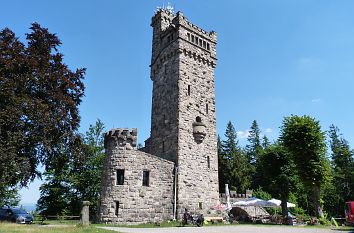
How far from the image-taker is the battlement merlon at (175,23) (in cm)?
2908

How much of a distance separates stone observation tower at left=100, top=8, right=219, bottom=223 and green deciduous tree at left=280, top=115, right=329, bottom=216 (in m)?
7.62

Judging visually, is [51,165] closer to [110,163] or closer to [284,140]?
[110,163]

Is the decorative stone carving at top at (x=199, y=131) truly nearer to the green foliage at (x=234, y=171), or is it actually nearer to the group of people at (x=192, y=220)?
the group of people at (x=192, y=220)

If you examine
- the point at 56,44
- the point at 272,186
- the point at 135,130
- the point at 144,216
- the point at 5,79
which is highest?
the point at 56,44

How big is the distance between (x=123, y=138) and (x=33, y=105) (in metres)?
6.59

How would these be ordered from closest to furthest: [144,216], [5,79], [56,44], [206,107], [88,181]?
[5,79], [144,216], [56,44], [206,107], [88,181]

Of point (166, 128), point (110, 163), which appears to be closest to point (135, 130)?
point (110, 163)

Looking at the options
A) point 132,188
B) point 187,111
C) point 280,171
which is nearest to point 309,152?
point 280,171

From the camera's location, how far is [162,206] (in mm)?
23859

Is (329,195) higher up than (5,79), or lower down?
lower down

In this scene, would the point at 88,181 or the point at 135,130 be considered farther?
the point at 88,181

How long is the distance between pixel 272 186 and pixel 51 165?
20317 millimetres

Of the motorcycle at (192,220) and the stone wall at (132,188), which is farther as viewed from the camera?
the stone wall at (132,188)

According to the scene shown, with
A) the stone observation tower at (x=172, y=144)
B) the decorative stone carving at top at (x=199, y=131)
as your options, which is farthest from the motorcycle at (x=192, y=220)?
the decorative stone carving at top at (x=199, y=131)
